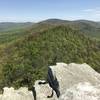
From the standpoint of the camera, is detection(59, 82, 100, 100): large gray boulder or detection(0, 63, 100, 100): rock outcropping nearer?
detection(59, 82, 100, 100): large gray boulder

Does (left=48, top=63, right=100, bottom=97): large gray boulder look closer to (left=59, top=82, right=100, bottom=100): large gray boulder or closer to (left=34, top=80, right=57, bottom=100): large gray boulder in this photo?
(left=34, top=80, right=57, bottom=100): large gray boulder

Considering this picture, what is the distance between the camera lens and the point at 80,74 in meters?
36.4

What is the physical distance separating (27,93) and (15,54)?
16088cm

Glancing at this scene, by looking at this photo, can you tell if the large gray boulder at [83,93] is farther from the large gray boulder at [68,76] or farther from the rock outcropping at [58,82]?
the large gray boulder at [68,76]

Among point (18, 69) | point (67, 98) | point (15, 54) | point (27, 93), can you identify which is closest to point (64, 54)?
point (15, 54)

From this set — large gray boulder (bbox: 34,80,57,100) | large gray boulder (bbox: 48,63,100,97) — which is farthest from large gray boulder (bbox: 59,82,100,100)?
large gray boulder (bbox: 34,80,57,100)

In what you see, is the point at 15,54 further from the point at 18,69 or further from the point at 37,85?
the point at 37,85

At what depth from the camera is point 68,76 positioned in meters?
35.4

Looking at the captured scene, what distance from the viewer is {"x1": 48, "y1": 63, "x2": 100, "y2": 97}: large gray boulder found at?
3366 cm

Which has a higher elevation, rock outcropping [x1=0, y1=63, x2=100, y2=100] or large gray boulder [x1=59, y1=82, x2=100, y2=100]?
large gray boulder [x1=59, y1=82, x2=100, y2=100]

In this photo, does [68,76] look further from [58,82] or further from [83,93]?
[83,93]

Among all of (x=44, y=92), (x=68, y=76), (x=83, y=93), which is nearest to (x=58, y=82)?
(x=68, y=76)

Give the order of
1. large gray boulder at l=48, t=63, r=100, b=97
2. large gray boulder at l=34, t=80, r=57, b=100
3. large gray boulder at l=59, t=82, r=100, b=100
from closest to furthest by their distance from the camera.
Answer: large gray boulder at l=59, t=82, r=100, b=100
large gray boulder at l=48, t=63, r=100, b=97
large gray boulder at l=34, t=80, r=57, b=100

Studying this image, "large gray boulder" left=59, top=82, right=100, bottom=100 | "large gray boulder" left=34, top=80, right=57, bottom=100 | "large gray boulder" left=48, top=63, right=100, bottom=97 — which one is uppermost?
"large gray boulder" left=59, top=82, right=100, bottom=100
